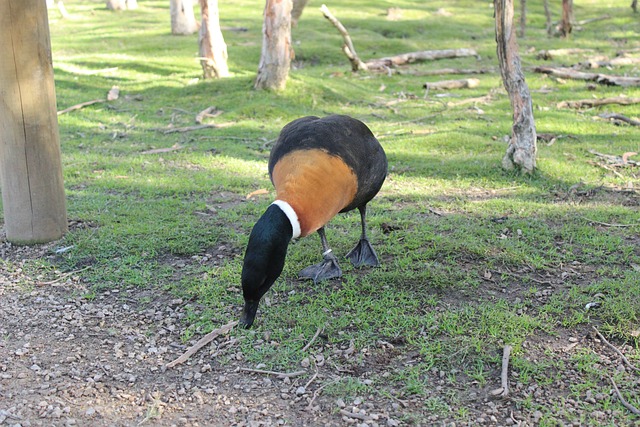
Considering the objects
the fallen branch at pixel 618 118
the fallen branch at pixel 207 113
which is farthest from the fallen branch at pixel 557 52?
the fallen branch at pixel 207 113

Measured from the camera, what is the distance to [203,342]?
13.6 ft

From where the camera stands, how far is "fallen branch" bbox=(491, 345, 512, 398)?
3.63 m

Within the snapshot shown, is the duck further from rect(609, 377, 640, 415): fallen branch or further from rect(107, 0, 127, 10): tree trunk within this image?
rect(107, 0, 127, 10): tree trunk

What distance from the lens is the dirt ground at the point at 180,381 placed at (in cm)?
347

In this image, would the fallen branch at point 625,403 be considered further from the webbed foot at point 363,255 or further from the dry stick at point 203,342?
the dry stick at point 203,342

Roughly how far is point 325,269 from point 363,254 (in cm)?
37

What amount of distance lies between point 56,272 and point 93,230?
0.77 meters

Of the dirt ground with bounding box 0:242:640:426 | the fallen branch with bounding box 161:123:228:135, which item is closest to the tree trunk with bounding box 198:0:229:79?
the fallen branch with bounding box 161:123:228:135

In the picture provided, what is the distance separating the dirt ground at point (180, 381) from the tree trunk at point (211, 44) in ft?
26.0

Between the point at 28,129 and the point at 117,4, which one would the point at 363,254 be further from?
the point at 117,4

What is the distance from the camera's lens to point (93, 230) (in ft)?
19.0

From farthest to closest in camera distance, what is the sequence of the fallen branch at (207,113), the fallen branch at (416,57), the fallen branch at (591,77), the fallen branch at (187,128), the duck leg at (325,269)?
the fallen branch at (416,57) → the fallen branch at (591,77) → the fallen branch at (207,113) → the fallen branch at (187,128) → the duck leg at (325,269)

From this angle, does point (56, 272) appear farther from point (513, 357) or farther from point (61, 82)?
point (61, 82)

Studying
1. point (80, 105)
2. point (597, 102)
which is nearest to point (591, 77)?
point (597, 102)
